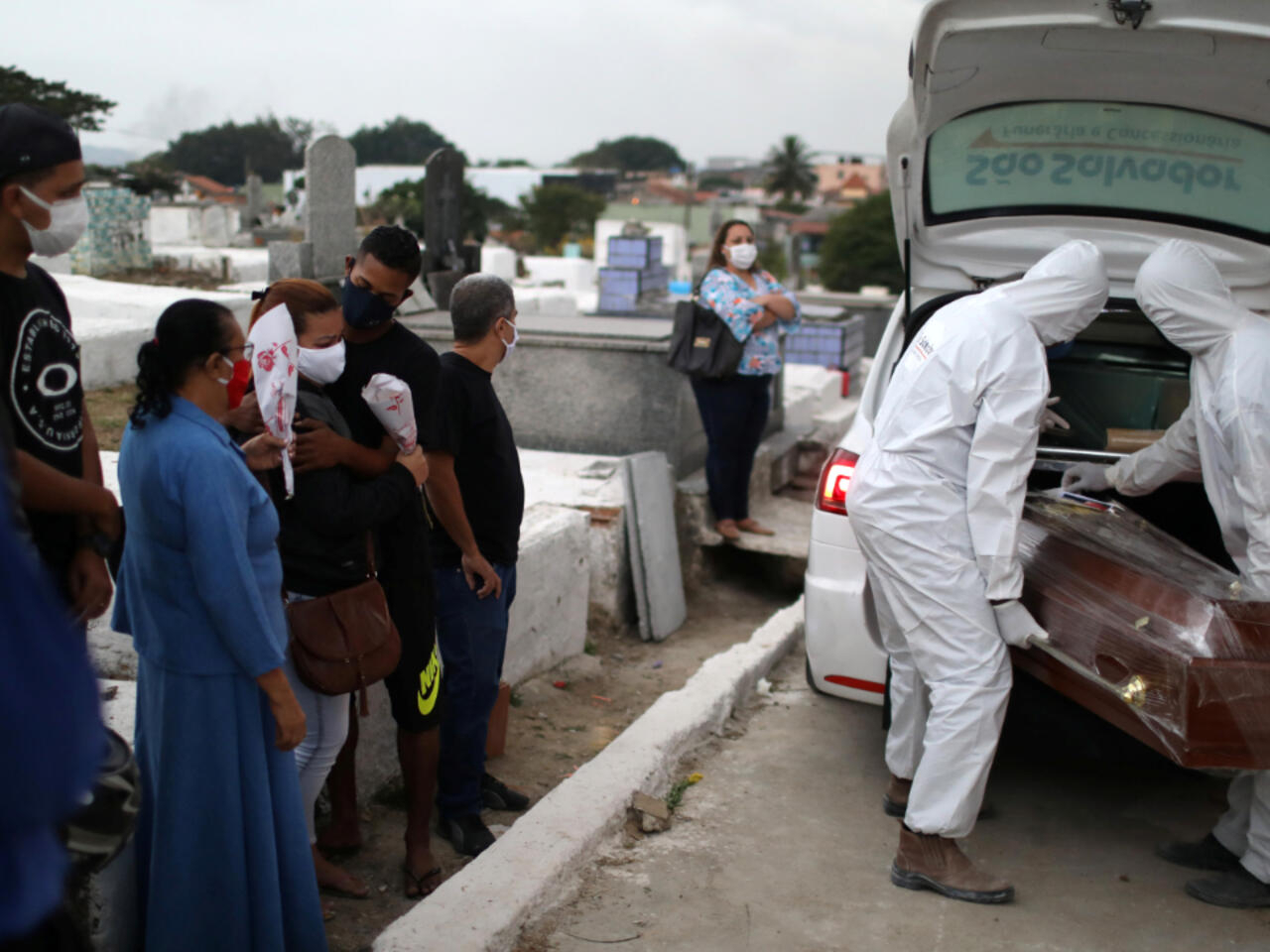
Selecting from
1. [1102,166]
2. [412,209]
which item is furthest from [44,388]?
[412,209]

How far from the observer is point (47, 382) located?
2494mm

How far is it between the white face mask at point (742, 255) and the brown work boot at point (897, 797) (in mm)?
3718

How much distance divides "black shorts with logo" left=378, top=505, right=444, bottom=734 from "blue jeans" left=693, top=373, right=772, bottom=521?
12.5ft

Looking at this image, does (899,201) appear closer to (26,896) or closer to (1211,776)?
(1211,776)

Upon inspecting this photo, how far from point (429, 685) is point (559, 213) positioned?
46.7 m

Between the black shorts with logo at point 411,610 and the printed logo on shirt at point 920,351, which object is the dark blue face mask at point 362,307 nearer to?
the black shorts with logo at point 411,610

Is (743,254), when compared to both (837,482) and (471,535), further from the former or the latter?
(471,535)

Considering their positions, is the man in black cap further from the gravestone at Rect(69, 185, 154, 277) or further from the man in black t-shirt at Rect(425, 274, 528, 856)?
the gravestone at Rect(69, 185, 154, 277)

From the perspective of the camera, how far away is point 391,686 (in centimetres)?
340

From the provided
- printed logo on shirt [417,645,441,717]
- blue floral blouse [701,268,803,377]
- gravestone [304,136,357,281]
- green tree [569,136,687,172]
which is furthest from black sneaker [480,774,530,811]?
green tree [569,136,687,172]

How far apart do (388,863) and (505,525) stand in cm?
107

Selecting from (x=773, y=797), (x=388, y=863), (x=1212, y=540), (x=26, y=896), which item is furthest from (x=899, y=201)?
(x=26, y=896)

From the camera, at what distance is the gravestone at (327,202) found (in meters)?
9.20

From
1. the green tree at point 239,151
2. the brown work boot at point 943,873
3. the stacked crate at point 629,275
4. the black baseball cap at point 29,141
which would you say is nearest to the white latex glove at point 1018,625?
the brown work boot at point 943,873
